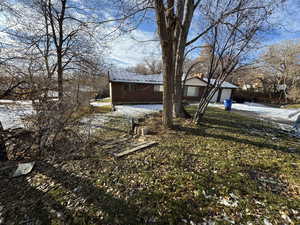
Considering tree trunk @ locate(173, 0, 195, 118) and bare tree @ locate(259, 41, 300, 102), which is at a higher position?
bare tree @ locate(259, 41, 300, 102)

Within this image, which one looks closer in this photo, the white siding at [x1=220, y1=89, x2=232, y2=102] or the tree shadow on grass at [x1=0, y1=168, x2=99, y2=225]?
the tree shadow on grass at [x1=0, y1=168, x2=99, y2=225]

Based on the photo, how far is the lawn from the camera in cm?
185

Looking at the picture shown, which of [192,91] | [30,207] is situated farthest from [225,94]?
[30,207]

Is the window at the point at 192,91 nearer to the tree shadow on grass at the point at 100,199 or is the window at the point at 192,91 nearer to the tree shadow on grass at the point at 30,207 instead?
the tree shadow on grass at the point at 100,199

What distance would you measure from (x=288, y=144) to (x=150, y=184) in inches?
210

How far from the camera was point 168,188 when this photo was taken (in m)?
2.33

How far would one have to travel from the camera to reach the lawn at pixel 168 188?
6.07 ft

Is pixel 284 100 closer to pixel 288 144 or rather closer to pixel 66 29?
pixel 288 144

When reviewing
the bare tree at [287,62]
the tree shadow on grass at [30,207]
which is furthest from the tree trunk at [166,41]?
the bare tree at [287,62]

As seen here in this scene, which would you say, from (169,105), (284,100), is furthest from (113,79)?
(284,100)

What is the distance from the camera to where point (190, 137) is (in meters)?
4.70

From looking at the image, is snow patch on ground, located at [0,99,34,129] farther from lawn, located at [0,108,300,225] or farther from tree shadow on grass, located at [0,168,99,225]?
tree shadow on grass, located at [0,168,99,225]

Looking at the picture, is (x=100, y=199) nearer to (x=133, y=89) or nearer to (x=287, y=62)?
(x=133, y=89)

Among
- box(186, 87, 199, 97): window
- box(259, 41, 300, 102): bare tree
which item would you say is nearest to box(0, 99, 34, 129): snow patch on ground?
box(186, 87, 199, 97): window
